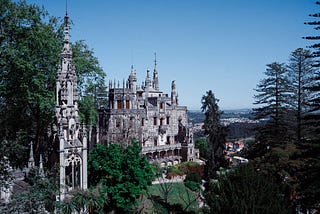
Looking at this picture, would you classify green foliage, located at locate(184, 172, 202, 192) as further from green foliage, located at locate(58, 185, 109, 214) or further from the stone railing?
green foliage, located at locate(58, 185, 109, 214)

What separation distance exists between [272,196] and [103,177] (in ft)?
36.5

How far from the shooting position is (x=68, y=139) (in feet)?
52.6

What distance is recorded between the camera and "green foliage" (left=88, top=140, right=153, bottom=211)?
65.2 ft

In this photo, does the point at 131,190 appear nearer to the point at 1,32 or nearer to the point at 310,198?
the point at 310,198

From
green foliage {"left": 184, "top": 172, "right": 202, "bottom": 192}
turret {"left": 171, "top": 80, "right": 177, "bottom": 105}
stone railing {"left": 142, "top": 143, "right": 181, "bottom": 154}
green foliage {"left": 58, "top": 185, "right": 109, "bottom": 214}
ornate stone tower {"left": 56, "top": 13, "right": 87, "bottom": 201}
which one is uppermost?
turret {"left": 171, "top": 80, "right": 177, "bottom": 105}

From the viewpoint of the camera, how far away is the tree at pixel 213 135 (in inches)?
1291

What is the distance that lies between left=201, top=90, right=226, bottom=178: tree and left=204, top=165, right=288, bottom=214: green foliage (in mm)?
16547


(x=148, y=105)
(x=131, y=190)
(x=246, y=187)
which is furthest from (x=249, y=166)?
(x=148, y=105)

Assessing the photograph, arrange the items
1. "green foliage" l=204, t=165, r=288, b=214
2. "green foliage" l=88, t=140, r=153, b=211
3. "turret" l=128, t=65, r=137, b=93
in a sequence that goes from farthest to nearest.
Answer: "turret" l=128, t=65, r=137, b=93, "green foliage" l=88, t=140, r=153, b=211, "green foliage" l=204, t=165, r=288, b=214

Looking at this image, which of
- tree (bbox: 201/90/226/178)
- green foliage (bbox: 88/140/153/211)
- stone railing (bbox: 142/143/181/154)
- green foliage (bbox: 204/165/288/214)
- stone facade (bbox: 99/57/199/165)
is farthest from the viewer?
stone railing (bbox: 142/143/181/154)

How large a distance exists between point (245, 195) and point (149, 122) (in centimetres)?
3385

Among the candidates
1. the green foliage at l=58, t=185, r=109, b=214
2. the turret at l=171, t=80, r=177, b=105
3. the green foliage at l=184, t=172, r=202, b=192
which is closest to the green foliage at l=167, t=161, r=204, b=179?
the green foliage at l=184, t=172, r=202, b=192

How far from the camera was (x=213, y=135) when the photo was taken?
35719mm

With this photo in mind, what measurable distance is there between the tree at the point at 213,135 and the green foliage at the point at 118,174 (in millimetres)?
12202
